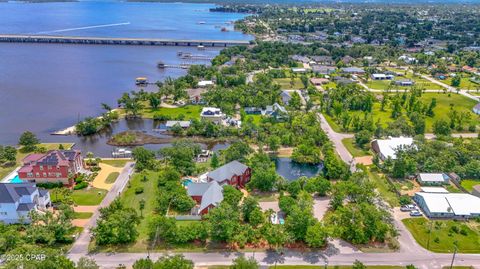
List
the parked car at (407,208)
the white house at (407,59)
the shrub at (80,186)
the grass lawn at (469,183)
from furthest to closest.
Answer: the white house at (407,59) < the grass lawn at (469,183) < the shrub at (80,186) < the parked car at (407,208)

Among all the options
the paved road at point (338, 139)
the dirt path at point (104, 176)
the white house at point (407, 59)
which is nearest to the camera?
the dirt path at point (104, 176)

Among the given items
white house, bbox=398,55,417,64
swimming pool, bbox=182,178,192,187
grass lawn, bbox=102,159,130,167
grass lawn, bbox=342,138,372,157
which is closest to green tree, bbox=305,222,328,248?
swimming pool, bbox=182,178,192,187

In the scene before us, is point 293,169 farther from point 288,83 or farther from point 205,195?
point 288,83

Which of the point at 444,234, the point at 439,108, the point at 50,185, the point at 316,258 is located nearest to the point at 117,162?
the point at 50,185

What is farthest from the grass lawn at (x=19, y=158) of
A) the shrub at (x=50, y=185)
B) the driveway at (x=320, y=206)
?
the driveway at (x=320, y=206)

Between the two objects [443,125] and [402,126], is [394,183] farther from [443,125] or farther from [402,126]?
[443,125]

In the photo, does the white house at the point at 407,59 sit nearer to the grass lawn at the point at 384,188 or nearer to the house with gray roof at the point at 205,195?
the grass lawn at the point at 384,188

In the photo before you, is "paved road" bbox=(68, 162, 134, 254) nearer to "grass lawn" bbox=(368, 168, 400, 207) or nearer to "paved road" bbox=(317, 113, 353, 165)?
"paved road" bbox=(317, 113, 353, 165)
